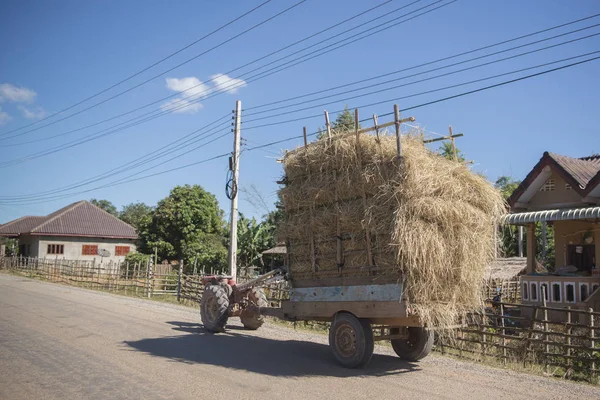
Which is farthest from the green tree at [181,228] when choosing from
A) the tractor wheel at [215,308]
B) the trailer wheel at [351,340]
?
the trailer wheel at [351,340]

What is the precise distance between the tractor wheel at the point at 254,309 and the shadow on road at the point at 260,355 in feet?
2.00

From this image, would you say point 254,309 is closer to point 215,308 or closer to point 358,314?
point 215,308

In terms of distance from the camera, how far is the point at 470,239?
7.70 meters

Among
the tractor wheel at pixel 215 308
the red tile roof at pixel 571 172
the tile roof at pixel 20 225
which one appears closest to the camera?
the tractor wheel at pixel 215 308

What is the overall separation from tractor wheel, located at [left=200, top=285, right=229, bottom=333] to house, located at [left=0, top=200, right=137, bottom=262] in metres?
A: 31.0

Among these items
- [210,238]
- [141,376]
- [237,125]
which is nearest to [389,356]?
[141,376]

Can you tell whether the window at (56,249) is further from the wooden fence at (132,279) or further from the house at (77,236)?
the wooden fence at (132,279)

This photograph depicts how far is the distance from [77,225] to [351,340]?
1646 inches

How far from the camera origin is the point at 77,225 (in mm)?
44125

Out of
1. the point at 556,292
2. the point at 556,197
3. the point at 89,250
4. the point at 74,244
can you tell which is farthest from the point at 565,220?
the point at 74,244

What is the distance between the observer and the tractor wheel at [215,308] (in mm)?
11547

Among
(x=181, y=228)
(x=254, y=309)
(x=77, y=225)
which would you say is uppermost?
(x=77, y=225)

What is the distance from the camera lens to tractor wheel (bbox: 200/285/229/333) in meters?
11.5

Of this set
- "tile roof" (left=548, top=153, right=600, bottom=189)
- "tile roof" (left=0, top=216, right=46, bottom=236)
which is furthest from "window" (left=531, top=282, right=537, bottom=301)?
"tile roof" (left=0, top=216, right=46, bottom=236)
